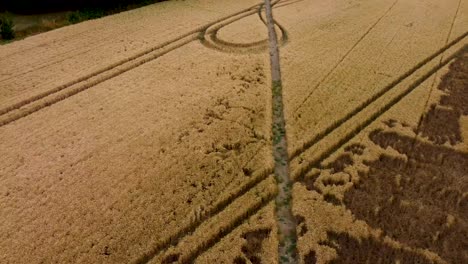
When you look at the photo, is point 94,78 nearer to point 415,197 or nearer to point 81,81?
point 81,81

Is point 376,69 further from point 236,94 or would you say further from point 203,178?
point 203,178

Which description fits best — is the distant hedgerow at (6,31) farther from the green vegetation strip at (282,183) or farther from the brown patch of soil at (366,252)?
the brown patch of soil at (366,252)

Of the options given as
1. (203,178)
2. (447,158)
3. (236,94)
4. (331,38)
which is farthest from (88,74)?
(447,158)

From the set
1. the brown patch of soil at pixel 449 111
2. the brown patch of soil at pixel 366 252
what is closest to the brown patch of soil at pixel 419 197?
the brown patch of soil at pixel 366 252

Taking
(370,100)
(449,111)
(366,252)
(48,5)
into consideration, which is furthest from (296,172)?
(48,5)

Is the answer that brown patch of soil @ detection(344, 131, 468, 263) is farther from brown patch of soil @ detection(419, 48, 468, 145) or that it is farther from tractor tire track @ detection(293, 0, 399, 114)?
tractor tire track @ detection(293, 0, 399, 114)

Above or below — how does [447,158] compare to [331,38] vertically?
below
